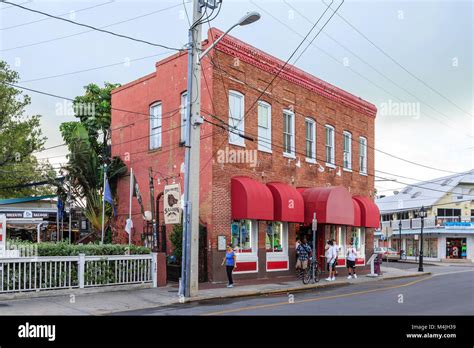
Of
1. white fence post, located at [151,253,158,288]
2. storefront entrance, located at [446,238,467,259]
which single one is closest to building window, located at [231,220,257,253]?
white fence post, located at [151,253,158,288]

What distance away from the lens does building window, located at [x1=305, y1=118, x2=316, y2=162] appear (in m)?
27.5

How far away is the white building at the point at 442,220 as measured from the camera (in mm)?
58531

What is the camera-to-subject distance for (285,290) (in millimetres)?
19781

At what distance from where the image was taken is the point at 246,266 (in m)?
22.5

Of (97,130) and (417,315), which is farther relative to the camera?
(97,130)

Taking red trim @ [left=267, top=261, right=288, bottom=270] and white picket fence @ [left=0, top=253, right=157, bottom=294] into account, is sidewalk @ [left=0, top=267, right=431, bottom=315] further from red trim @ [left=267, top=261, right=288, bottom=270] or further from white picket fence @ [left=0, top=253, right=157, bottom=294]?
red trim @ [left=267, top=261, right=288, bottom=270]

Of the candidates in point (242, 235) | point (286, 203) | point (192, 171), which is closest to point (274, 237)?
point (286, 203)

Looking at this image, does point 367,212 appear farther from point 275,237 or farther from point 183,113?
point 183,113

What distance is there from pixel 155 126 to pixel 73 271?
32.0 feet

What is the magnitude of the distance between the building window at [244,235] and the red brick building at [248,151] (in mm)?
44

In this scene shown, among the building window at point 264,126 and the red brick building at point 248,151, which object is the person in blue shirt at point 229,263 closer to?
the red brick building at point 248,151
